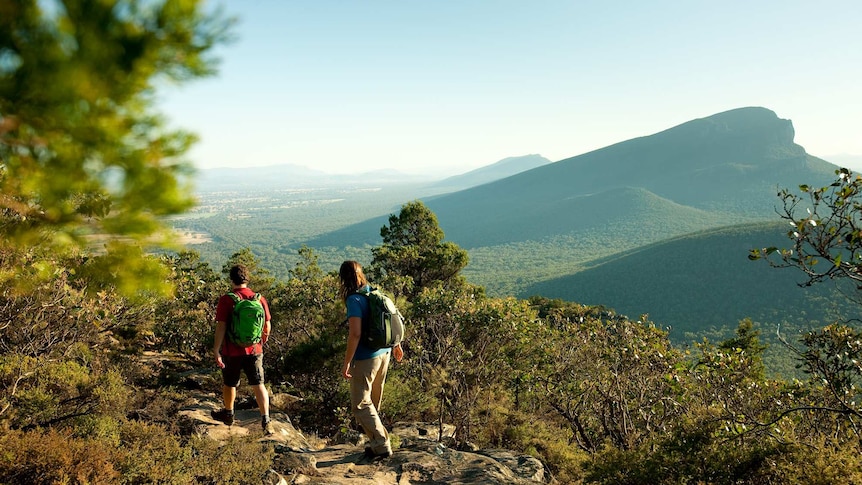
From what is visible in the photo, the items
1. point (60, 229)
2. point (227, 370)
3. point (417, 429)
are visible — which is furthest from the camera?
point (417, 429)

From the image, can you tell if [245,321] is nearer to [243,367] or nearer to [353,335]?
[243,367]

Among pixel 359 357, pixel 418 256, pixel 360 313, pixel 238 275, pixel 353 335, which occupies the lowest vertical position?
pixel 418 256

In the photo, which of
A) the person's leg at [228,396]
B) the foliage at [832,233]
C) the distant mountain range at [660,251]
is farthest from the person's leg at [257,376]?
the distant mountain range at [660,251]

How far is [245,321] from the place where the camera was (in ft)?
16.9

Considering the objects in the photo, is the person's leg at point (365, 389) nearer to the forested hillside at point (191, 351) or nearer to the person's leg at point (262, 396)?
the forested hillside at point (191, 351)

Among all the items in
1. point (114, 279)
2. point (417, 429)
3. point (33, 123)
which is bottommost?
point (417, 429)

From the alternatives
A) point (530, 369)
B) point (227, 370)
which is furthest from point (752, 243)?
point (227, 370)

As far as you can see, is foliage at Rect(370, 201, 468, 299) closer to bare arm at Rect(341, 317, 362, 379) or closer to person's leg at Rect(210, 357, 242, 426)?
person's leg at Rect(210, 357, 242, 426)

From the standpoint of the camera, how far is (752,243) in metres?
90.4

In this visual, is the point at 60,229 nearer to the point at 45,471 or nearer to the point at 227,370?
the point at 45,471

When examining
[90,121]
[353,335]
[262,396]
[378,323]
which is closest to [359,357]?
[353,335]

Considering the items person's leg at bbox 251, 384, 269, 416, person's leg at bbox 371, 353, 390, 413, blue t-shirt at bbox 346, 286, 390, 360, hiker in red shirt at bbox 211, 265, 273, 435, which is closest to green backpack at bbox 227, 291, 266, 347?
hiker in red shirt at bbox 211, 265, 273, 435

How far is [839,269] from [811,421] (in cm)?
413

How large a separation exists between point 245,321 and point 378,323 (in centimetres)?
183
